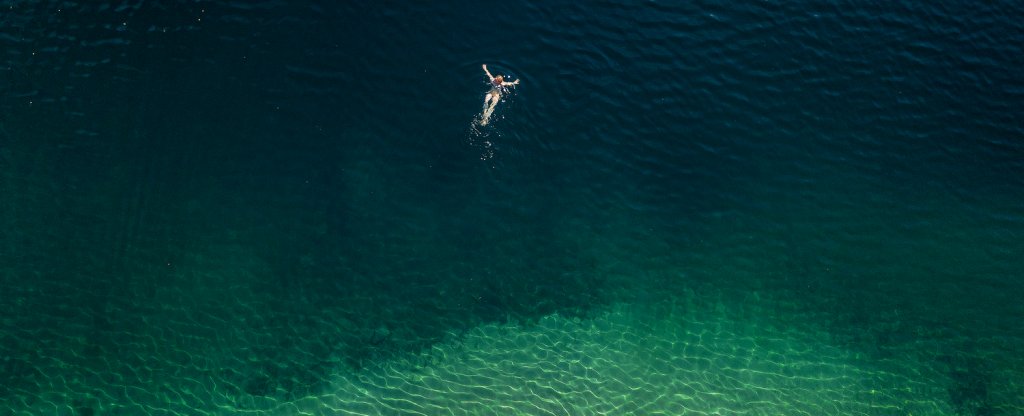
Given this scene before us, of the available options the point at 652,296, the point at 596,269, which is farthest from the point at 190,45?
the point at 652,296

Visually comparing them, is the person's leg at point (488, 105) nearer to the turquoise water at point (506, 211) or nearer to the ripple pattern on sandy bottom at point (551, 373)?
Result: the turquoise water at point (506, 211)

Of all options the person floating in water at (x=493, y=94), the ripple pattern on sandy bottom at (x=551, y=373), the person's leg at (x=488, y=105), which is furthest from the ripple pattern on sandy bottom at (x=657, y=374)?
the person floating in water at (x=493, y=94)

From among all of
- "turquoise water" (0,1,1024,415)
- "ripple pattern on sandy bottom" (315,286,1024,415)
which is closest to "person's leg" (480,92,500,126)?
"turquoise water" (0,1,1024,415)

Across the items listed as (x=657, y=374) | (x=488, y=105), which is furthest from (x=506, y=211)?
(x=657, y=374)

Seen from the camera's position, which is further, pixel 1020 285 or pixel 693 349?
pixel 1020 285

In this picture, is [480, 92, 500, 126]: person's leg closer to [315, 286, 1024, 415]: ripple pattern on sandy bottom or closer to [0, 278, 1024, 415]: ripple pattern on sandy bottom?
[0, 278, 1024, 415]: ripple pattern on sandy bottom

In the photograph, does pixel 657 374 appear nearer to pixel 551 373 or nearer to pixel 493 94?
pixel 551 373

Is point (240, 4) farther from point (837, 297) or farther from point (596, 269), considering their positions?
point (837, 297)
